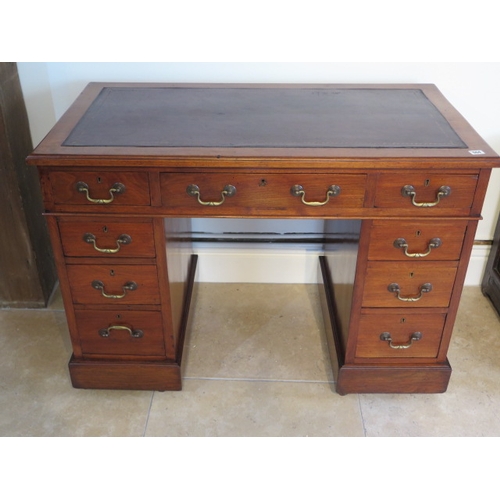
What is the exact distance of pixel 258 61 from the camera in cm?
191

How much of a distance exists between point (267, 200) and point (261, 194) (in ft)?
0.07

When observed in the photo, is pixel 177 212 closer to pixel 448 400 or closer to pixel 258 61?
pixel 258 61

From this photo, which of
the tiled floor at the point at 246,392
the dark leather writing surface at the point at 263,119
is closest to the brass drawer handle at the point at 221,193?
the dark leather writing surface at the point at 263,119

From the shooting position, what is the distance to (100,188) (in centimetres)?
148

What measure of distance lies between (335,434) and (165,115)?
105cm

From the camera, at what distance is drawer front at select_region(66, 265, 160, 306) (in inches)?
63.9

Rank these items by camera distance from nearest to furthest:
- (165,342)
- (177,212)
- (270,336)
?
(177,212)
(165,342)
(270,336)

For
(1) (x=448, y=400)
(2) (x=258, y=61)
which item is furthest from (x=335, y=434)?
(2) (x=258, y=61)

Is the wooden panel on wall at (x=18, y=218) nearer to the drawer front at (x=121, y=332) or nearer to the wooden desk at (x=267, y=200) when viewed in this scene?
the wooden desk at (x=267, y=200)

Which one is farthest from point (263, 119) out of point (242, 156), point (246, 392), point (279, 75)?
point (246, 392)

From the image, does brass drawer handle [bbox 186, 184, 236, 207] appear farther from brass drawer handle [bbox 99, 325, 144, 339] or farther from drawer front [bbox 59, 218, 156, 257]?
brass drawer handle [bbox 99, 325, 144, 339]

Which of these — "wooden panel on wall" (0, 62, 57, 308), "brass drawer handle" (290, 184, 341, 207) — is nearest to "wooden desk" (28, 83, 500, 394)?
"brass drawer handle" (290, 184, 341, 207)

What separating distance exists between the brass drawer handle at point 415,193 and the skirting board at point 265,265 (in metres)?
0.78

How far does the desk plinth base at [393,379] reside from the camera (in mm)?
1764
